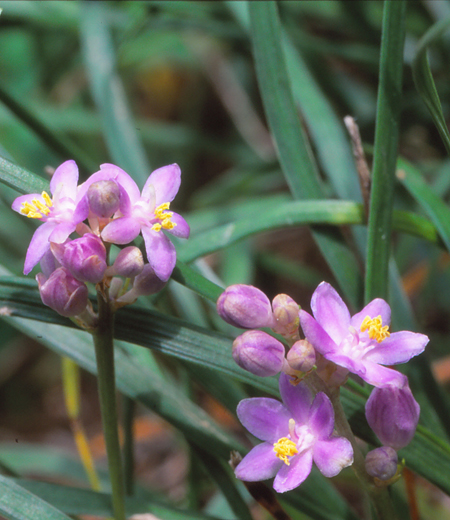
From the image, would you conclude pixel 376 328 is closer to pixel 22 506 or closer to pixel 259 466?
pixel 259 466

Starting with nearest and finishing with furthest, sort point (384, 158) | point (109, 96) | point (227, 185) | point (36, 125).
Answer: point (384, 158) → point (36, 125) → point (109, 96) → point (227, 185)

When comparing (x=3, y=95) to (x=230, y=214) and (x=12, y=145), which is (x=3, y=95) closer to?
(x=230, y=214)

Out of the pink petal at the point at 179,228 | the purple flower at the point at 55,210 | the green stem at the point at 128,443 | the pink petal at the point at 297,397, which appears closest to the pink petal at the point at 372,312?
the pink petal at the point at 297,397

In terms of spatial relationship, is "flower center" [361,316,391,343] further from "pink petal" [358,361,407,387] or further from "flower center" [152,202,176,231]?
"flower center" [152,202,176,231]

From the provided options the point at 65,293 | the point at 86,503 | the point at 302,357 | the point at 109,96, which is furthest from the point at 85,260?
the point at 109,96

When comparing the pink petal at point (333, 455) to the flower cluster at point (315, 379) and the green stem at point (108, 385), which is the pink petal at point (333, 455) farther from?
the green stem at point (108, 385)
